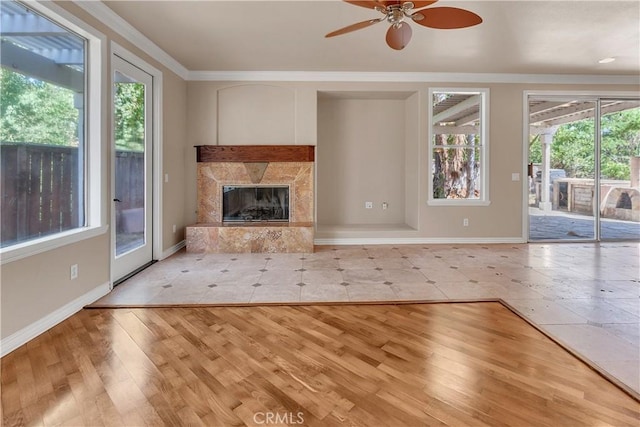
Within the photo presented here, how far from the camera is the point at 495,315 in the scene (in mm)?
2760

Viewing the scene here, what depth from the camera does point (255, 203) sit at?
5.56 m

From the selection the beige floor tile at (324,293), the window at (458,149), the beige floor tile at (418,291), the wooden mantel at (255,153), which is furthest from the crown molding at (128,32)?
the window at (458,149)

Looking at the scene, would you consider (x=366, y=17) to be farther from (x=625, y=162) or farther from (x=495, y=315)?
(x=625, y=162)

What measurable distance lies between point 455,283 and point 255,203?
333 cm

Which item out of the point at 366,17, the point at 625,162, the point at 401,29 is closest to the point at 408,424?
the point at 401,29

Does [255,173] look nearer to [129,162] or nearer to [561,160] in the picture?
[129,162]

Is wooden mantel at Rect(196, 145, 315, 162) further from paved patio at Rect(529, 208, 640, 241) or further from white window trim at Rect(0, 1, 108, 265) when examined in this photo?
paved patio at Rect(529, 208, 640, 241)

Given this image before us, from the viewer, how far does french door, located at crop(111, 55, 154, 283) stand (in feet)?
11.9

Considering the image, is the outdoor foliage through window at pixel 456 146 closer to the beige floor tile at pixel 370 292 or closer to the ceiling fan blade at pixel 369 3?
the beige floor tile at pixel 370 292

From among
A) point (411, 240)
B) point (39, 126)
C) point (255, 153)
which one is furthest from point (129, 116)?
point (411, 240)

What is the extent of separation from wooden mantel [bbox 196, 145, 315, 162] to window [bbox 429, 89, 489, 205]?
7.16ft

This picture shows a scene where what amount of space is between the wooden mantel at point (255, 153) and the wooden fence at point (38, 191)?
240cm

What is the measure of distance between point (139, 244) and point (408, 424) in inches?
150

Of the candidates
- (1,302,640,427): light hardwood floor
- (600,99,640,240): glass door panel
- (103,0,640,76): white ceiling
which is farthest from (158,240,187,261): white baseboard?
(600,99,640,240): glass door panel
